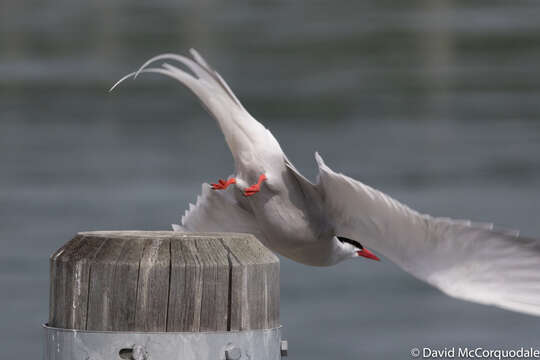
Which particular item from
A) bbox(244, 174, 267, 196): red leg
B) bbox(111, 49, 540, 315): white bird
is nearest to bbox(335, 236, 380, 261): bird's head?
bbox(111, 49, 540, 315): white bird

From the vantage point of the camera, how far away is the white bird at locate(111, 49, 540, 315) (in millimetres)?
3975

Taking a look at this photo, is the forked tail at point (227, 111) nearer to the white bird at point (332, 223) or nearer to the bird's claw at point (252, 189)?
the white bird at point (332, 223)

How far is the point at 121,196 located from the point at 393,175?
2.82m

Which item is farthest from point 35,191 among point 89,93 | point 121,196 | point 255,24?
point 255,24

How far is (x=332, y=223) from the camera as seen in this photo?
5.07 metres

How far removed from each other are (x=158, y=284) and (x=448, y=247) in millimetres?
1737

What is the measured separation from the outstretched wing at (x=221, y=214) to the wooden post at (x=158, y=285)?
7.36 feet

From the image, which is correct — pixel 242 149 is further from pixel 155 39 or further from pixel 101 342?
pixel 155 39

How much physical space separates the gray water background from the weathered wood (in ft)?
16.6

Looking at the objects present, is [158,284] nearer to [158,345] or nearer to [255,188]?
[158,345]

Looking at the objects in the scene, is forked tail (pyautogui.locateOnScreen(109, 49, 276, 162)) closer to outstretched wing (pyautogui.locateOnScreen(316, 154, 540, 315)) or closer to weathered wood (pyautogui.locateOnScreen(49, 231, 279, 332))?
outstretched wing (pyautogui.locateOnScreen(316, 154, 540, 315))

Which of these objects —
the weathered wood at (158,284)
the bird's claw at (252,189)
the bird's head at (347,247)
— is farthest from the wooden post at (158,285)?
the bird's head at (347,247)

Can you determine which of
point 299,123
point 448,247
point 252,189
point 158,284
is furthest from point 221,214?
point 299,123

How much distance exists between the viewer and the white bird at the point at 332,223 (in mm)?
3975
